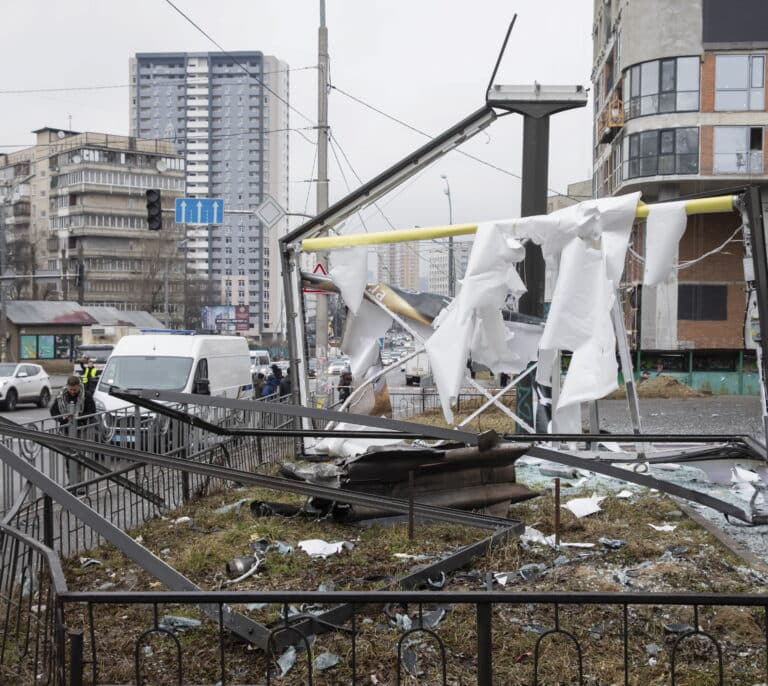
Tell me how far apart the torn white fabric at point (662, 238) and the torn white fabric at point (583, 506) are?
7.93ft

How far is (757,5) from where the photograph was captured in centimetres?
3869

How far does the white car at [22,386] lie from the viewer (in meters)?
27.6

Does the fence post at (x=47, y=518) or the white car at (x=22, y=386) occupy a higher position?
the fence post at (x=47, y=518)

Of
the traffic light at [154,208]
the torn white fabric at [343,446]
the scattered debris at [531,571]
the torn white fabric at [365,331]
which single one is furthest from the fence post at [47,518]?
the traffic light at [154,208]

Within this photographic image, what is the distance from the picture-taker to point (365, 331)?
1242cm

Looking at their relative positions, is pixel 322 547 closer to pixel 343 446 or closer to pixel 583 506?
pixel 583 506

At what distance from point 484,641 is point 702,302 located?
41.0m

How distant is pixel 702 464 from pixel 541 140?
5.85 metres

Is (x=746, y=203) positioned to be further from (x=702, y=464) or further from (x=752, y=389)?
(x=752, y=389)

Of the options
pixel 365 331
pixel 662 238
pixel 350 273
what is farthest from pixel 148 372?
pixel 662 238

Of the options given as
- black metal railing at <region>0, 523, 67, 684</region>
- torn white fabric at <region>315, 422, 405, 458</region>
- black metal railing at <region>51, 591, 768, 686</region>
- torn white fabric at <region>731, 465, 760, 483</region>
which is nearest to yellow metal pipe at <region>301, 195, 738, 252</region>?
torn white fabric at <region>315, 422, 405, 458</region>

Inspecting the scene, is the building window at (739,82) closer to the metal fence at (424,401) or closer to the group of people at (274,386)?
the metal fence at (424,401)

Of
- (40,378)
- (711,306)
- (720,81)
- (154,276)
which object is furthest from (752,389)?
(154,276)

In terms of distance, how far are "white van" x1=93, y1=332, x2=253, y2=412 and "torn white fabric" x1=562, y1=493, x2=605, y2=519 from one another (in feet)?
30.2
